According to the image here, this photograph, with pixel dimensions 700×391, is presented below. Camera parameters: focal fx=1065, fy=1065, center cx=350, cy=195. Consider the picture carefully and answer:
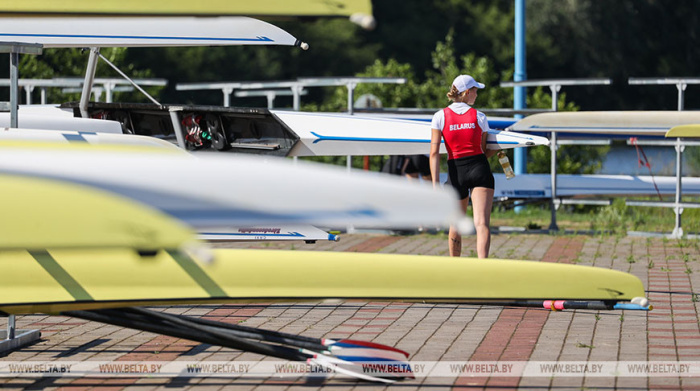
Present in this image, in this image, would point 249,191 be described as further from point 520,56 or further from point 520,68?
point 520,68

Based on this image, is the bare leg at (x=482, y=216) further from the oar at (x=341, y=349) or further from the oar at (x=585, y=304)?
the oar at (x=341, y=349)

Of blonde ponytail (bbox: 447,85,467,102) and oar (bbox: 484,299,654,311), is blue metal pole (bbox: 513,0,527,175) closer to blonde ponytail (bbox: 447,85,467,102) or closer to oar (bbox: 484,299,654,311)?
blonde ponytail (bbox: 447,85,467,102)

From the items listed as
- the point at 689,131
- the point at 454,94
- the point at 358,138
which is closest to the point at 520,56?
the point at 689,131

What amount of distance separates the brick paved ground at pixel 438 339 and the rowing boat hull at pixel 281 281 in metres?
0.48

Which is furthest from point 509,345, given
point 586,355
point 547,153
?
point 547,153

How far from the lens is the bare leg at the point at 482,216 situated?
8289mm

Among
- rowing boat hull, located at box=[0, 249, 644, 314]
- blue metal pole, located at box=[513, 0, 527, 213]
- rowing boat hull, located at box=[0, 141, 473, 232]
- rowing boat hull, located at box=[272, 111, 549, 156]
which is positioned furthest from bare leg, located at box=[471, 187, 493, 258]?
blue metal pole, located at box=[513, 0, 527, 213]

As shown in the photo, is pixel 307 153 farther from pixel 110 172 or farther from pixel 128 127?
pixel 110 172

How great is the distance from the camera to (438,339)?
654cm

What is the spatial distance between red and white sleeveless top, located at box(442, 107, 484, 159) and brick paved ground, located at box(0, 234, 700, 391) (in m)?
1.30

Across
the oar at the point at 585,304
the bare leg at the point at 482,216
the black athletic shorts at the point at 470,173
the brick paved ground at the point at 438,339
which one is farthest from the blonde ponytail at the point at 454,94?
the oar at the point at 585,304

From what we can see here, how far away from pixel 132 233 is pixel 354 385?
5.80ft

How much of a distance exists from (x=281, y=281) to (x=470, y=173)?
351 centimetres

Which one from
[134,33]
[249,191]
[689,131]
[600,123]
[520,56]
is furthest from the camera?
→ [520,56]
